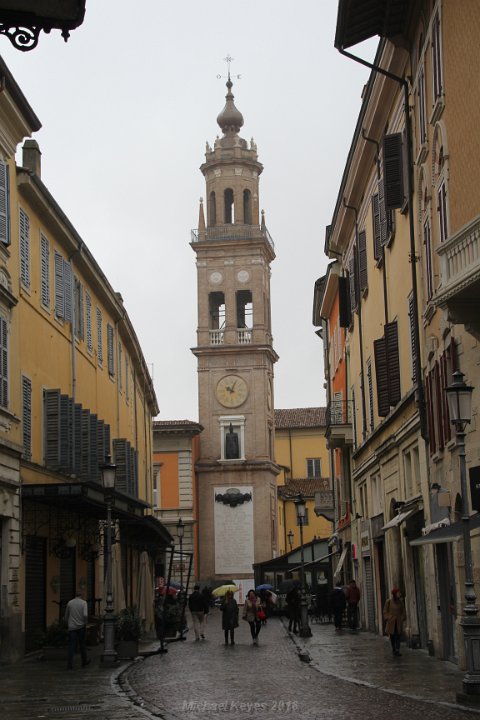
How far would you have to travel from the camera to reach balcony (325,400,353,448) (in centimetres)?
3831

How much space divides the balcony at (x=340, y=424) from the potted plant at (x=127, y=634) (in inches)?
552

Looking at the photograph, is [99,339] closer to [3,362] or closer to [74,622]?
[3,362]

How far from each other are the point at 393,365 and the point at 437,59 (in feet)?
28.1

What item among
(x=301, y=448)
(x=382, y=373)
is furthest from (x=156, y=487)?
(x=382, y=373)

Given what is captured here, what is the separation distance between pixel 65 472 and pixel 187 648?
18.6 feet

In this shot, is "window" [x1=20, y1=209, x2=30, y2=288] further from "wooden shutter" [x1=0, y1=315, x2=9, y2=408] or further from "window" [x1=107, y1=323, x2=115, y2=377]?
"window" [x1=107, y1=323, x2=115, y2=377]

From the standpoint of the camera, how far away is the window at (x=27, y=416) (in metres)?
24.2

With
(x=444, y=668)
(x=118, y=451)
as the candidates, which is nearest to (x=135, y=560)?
(x=118, y=451)

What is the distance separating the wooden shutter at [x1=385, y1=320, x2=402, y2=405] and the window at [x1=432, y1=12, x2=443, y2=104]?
7.67 metres

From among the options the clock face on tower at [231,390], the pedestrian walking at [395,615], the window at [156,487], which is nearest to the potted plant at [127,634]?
the pedestrian walking at [395,615]

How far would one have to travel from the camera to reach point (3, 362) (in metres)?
22.6

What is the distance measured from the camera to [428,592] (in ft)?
72.2

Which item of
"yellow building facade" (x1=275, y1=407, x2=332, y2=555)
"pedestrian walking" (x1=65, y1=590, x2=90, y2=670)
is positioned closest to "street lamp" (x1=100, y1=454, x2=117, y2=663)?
"pedestrian walking" (x1=65, y1=590, x2=90, y2=670)

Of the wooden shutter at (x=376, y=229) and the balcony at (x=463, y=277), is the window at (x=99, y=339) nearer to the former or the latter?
the wooden shutter at (x=376, y=229)
